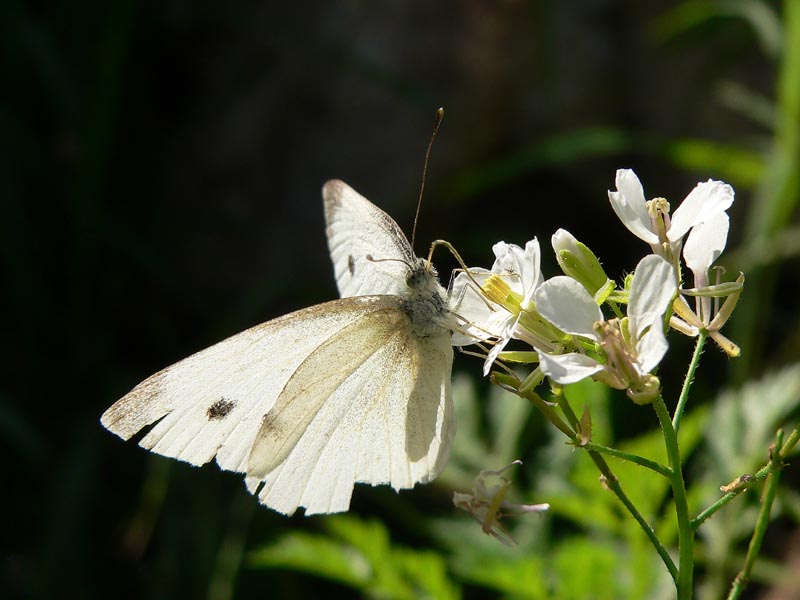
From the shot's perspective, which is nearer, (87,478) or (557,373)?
(557,373)

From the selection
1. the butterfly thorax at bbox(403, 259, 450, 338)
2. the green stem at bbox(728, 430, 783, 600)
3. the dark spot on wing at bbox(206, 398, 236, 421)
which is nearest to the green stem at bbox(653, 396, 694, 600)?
the green stem at bbox(728, 430, 783, 600)

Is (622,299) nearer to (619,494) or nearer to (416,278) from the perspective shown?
(619,494)

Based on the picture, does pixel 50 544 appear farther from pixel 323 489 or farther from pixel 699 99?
pixel 699 99

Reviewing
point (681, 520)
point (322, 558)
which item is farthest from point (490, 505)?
point (322, 558)

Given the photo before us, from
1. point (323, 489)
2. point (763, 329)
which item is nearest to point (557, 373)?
point (323, 489)

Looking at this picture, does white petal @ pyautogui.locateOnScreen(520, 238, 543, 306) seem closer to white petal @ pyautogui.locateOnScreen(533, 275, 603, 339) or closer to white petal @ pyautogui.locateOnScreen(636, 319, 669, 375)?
white petal @ pyautogui.locateOnScreen(533, 275, 603, 339)

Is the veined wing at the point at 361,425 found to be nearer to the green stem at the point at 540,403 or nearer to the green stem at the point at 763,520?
the green stem at the point at 540,403
